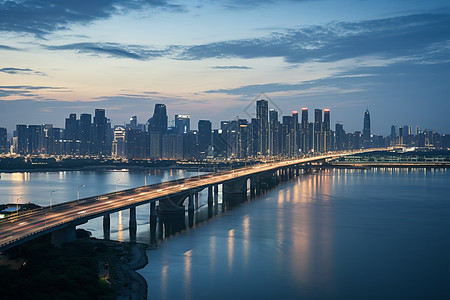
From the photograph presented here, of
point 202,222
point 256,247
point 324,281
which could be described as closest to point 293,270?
point 324,281

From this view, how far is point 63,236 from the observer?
4644 cm

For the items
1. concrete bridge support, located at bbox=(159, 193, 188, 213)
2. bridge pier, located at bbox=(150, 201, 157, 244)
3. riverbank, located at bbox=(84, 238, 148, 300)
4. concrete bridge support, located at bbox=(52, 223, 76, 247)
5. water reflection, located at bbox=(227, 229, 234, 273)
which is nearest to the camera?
riverbank, located at bbox=(84, 238, 148, 300)

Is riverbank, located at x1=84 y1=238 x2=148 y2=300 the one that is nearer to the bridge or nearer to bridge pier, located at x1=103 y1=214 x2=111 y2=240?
the bridge

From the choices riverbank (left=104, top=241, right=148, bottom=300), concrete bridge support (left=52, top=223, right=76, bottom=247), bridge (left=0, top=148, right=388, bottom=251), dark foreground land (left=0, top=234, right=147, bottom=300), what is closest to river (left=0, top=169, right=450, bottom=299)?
riverbank (left=104, top=241, right=148, bottom=300)

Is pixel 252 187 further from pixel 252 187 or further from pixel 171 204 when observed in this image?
pixel 171 204

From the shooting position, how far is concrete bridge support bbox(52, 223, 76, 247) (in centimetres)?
4594

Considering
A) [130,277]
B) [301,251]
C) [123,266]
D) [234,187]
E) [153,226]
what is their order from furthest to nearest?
1. [234,187]
2. [153,226]
3. [301,251]
4. [123,266]
5. [130,277]

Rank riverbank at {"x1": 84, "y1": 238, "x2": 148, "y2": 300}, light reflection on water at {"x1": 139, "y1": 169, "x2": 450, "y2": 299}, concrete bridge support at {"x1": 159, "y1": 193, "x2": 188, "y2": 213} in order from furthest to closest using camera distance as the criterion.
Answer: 1. concrete bridge support at {"x1": 159, "y1": 193, "x2": 188, "y2": 213}
2. light reflection on water at {"x1": 139, "y1": 169, "x2": 450, "y2": 299}
3. riverbank at {"x1": 84, "y1": 238, "x2": 148, "y2": 300}

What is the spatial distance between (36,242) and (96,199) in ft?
63.3

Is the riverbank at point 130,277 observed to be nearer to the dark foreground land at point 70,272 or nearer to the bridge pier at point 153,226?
the dark foreground land at point 70,272

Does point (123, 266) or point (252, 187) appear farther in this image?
point (252, 187)

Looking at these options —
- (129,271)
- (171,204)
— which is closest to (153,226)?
(171,204)

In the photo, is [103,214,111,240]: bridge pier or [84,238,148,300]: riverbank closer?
[84,238,148,300]: riverbank

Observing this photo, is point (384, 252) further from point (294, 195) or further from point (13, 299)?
point (294, 195)
